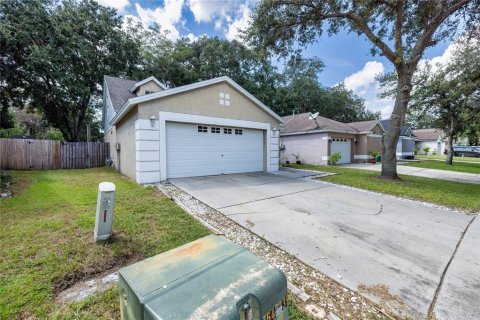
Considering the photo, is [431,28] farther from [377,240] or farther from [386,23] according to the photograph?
[377,240]

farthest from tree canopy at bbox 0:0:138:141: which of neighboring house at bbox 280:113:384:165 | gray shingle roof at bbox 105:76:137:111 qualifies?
neighboring house at bbox 280:113:384:165

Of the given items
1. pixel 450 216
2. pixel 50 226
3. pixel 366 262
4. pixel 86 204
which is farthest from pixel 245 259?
pixel 450 216

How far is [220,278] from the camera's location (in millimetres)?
1252

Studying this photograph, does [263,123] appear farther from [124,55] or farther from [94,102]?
[94,102]

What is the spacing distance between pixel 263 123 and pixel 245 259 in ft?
31.1

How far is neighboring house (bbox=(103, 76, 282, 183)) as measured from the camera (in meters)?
7.43

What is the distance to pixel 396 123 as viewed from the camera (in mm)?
9148

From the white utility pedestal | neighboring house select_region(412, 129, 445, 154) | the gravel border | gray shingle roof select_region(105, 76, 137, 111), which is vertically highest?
gray shingle roof select_region(105, 76, 137, 111)

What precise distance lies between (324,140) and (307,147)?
149 centimetres

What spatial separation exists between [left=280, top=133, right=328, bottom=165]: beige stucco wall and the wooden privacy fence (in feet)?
43.5

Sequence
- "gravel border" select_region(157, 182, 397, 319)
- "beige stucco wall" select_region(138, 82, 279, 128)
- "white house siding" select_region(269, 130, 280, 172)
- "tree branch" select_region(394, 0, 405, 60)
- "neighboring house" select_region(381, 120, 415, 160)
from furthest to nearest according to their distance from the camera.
Answer: "neighboring house" select_region(381, 120, 415, 160), "white house siding" select_region(269, 130, 280, 172), "tree branch" select_region(394, 0, 405, 60), "beige stucco wall" select_region(138, 82, 279, 128), "gravel border" select_region(157, 182, 397, 319)

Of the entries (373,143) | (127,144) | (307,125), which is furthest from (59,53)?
(373,143)

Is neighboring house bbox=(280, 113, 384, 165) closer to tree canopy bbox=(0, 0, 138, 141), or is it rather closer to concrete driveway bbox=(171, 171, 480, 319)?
concrete driveway bbox=(171, 171, 480, 319)

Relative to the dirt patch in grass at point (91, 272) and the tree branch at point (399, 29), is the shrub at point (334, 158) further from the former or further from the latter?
the dirt patch in grass at point (91, 272)
